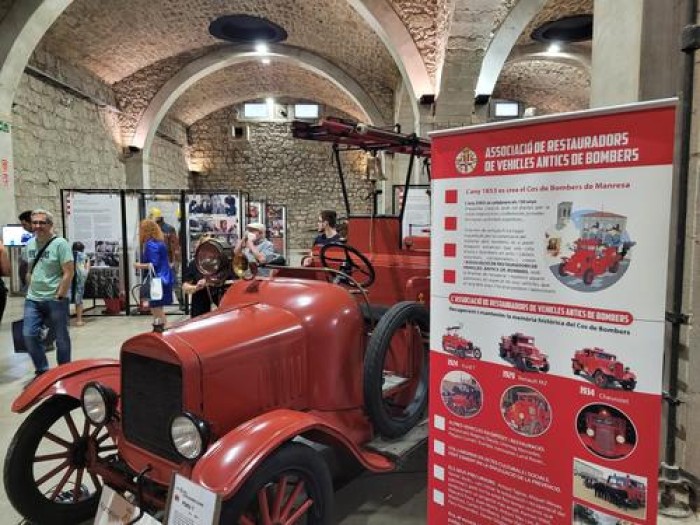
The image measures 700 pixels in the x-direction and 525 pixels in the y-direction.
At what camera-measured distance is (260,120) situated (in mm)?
14727

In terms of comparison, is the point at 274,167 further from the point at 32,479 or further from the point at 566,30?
the point at 32,479

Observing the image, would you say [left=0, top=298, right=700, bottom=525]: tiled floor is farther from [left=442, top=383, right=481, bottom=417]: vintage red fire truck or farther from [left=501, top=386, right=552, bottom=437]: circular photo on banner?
[left=501, top=386, right=552, bottom=437]: circular photo on banner

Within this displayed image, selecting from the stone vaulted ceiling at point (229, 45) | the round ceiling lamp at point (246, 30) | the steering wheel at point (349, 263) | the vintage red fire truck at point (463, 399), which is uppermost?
the round ceiling lamp at point (246, 30)

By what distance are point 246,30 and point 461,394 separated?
9.85 metres

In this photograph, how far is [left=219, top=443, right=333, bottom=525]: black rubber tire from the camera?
4.63ft

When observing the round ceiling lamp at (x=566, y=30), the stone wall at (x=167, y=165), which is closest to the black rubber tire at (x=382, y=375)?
the round ceiling lamp at (x=566, y=30)

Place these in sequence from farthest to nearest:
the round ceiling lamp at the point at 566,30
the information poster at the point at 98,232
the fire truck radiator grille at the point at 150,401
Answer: the round ceiling lamp at the point at 566,30 → the information poster at the point at 98,232 → the fire truck radiator grille at the point at 150,401

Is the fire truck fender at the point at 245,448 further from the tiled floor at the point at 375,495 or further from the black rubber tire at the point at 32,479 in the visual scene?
the black rubber tire at the point at 32,479

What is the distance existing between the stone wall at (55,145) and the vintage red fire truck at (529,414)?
7759 millimetres

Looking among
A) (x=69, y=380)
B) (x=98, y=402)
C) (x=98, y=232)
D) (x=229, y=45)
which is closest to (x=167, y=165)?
(x=229, y=45)

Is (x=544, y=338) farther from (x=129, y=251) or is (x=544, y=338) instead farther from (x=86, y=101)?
(x=86, y=101)

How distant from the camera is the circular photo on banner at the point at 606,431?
1.15m

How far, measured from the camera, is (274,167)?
15.0 metres

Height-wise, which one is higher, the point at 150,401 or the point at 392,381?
the point at 150,401
